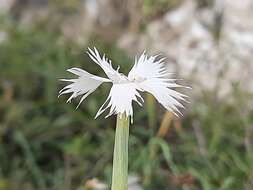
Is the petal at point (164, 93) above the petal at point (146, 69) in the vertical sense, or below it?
below

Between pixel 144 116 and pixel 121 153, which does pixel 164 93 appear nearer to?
pixel 121 153

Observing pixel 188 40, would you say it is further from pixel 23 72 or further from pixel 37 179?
pixel 37 179

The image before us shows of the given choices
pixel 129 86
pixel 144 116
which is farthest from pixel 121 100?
pixel 144 116

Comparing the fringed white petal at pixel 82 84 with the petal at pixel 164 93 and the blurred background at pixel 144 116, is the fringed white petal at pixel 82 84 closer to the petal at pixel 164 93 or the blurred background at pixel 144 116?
the petal at pixel 164 93

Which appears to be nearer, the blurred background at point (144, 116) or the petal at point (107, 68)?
the petal at point (107, 68)

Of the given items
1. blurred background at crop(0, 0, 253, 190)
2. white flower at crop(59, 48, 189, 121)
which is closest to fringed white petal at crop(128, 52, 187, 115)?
white flower at crop(59, 48, 189, 121)

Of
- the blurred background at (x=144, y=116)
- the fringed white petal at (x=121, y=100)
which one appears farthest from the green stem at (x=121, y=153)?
the blurred background at (x=144, y=116)

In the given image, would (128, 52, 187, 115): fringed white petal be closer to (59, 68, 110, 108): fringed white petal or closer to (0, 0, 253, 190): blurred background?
(59, 68, 110, 108): fringed white petal
